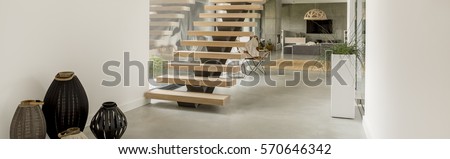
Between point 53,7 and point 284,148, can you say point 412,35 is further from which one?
point 53,7

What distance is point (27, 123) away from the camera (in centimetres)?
299

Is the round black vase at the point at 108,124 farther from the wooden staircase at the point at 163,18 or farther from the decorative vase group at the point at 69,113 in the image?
the wooden staircase at the point at 163,18

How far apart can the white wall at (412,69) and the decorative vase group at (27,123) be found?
2773mm

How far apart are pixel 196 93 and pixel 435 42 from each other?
386cm

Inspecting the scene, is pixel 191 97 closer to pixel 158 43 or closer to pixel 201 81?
pixel 201 81

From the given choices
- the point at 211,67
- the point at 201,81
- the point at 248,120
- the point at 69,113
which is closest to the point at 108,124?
the point at 69,113

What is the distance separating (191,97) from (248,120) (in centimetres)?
96

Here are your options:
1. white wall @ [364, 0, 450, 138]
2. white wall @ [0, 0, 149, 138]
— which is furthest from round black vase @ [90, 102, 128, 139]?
white wall @ [364, 0, 450, 138]

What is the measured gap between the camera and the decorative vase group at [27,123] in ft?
9.78

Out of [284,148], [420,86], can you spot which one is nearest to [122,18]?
[284,148]

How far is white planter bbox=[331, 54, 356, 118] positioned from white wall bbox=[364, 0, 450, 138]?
1156mm

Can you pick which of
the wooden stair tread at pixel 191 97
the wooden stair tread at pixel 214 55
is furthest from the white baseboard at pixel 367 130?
the wooden stair tread at pixel 214 55

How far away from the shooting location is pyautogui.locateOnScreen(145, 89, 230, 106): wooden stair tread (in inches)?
193

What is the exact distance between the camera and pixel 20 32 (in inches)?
133
